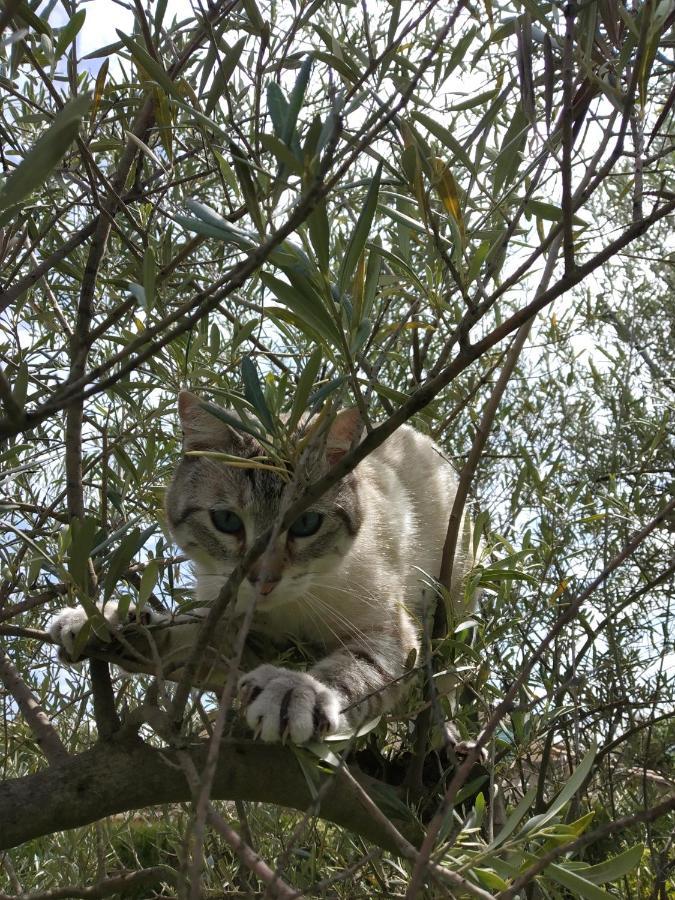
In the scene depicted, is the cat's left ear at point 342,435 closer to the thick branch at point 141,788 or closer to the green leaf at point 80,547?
the thick branch at point 141,788

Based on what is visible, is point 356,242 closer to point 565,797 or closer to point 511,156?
point 511,156

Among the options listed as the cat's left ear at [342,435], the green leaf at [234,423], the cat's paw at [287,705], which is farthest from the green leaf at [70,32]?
the cat's paw at [287,705]

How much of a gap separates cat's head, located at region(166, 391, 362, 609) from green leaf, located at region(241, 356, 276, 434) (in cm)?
102

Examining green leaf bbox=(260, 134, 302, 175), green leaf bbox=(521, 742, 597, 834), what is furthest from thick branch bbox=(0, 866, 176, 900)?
green leaf bbox=(260, 134, 302, 175)

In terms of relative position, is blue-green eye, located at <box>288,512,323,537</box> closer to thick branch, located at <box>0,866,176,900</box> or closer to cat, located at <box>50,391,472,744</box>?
cat, located at <box>50,391,472,744</box>

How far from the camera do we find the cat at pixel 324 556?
2.10 m

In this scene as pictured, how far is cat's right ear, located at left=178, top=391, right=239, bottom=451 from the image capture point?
2072 millimetres

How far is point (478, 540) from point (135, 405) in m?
0.89

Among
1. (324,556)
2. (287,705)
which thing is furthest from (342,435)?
(287,705)

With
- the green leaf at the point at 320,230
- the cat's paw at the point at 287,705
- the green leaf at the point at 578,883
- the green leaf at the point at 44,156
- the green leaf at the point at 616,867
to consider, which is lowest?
the cat's paw at the point at 287,705

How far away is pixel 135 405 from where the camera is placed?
204 centimetres

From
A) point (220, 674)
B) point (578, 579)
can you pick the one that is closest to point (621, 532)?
point (578, 579)

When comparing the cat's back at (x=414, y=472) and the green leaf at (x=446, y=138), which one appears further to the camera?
the cat's back at (x=414, y=472)

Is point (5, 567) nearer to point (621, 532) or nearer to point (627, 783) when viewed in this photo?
point (621, 532)
